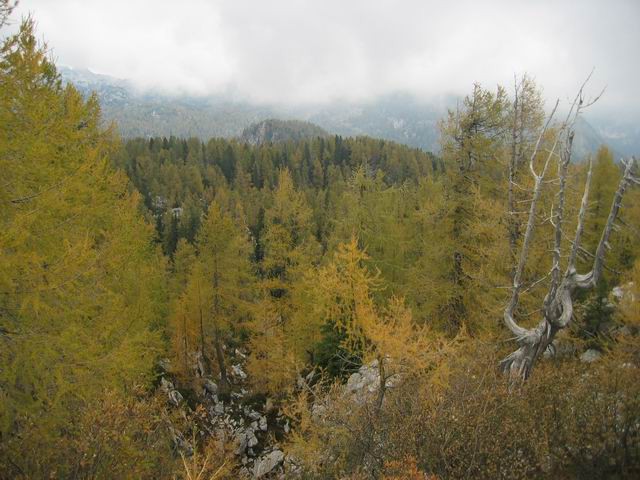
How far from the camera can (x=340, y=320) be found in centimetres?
1620

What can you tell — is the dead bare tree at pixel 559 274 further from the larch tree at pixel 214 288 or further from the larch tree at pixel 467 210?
the larch tree at pixel 214 288

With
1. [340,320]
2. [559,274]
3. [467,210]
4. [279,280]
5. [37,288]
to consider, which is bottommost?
[340,320]

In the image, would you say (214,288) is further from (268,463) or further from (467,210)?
(467,210)

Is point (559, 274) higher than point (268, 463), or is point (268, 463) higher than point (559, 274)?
point (559, 274)

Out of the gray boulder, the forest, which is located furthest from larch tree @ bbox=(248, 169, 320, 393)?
the gray boulder

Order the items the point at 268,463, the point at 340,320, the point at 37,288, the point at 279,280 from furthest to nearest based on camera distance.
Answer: the point at 279,280 → the point at 340,320 → the point at 268,463 → the point at 37,288

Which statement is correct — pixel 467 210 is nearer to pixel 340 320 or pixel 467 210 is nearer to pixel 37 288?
pixel 340 320

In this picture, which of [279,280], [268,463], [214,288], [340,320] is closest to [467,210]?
[340,320]

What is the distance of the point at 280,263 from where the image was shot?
19688 millimetres

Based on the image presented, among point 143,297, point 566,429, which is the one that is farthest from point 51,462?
point 143,297

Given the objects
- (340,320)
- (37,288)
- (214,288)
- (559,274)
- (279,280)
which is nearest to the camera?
(37,288)

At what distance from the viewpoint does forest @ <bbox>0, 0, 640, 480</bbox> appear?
5.30 metres

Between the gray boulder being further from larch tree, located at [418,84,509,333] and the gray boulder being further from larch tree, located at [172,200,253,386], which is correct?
larch tree, located at [418,84,509,333]

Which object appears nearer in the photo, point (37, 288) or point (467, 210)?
point (37, 288)
